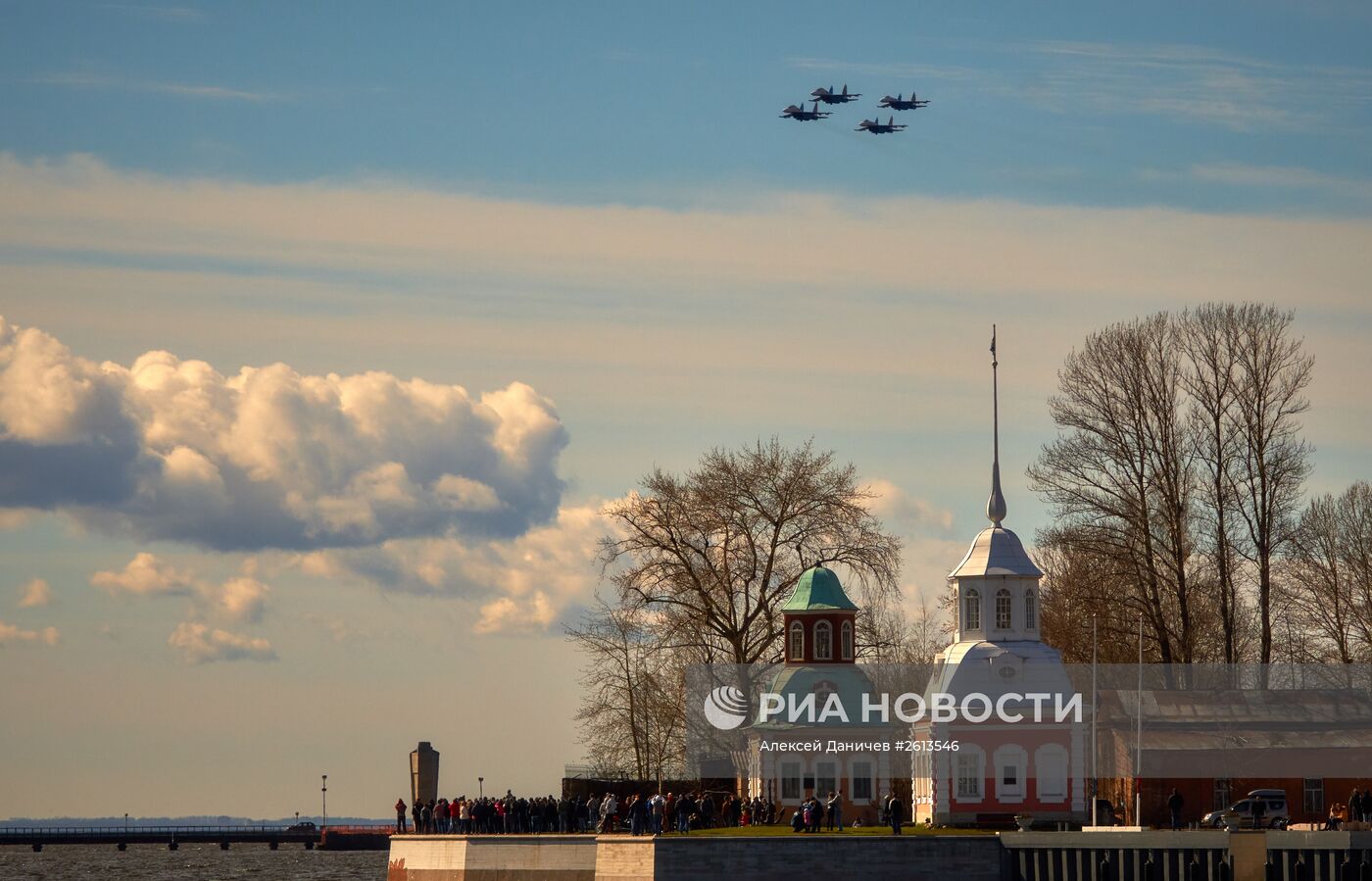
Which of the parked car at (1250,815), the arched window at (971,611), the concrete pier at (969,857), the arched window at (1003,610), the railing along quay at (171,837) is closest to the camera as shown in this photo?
the concrete pier at (969,857)

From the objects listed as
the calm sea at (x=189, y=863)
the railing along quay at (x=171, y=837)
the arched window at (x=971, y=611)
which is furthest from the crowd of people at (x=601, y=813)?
the railing along quay at (x=171, y=837)

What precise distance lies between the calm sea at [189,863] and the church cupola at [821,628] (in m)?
30.8

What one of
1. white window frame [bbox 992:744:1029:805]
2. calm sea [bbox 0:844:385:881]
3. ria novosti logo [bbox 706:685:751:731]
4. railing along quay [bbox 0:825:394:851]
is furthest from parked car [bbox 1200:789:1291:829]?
railing along quay [bbox 0:825:394:851]

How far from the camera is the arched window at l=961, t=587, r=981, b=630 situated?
73.2m

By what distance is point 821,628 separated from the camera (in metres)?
79.1

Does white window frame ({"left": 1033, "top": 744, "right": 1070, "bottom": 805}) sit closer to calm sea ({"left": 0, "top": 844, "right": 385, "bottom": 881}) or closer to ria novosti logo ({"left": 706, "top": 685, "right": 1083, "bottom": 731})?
ria novosti logo ({"left": 706, "top": 685, "right": 1083, "bottom": 731})

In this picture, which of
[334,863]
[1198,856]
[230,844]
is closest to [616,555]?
[1198,856]

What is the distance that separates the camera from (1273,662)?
87188 millimetres

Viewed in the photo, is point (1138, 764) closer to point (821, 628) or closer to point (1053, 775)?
point (1053, 775)

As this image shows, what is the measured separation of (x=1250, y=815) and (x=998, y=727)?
1020 cm

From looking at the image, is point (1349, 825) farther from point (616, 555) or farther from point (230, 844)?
point (230, 844)

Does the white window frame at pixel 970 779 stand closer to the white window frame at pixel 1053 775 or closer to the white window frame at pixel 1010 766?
the white window frame at pixel 1010 766

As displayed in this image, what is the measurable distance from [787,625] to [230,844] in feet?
383

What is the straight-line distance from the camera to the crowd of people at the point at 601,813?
64.4 m
